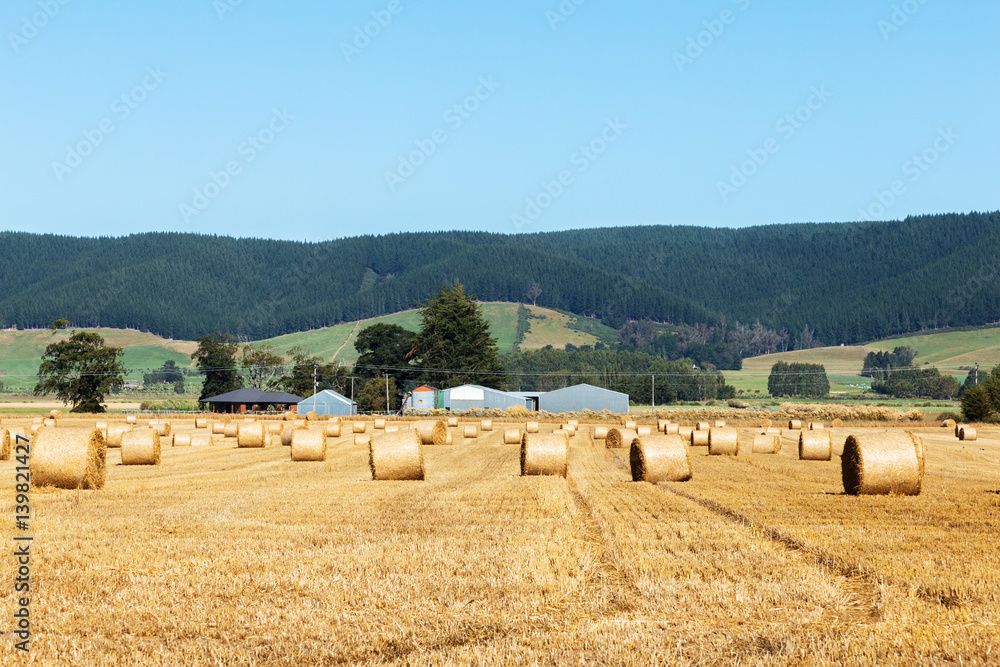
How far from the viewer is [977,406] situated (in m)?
63.5

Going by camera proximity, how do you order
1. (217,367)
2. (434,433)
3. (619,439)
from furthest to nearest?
1. (217,367)
2. (434,433)
3. (619,439)

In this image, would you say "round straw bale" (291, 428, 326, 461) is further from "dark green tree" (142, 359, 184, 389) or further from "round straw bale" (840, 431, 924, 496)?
"dark green tree" (142, 359, 184, 389)

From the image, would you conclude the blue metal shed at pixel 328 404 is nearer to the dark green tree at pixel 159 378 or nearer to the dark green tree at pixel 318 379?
the dark green tree at pixel 318 379

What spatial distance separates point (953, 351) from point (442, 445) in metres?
183

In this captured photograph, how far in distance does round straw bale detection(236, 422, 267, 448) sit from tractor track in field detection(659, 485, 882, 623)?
2529cm

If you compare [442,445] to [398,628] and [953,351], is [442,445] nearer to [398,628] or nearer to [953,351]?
[398,628]

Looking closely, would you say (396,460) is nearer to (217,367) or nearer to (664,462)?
(664,462)

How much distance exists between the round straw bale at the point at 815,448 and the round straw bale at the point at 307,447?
14331 millimetres

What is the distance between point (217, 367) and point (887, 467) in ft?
364

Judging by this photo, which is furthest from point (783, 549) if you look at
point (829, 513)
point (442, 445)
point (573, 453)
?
point (442, 445)

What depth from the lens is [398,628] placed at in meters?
7.41

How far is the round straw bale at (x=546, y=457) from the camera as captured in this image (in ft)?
69.1


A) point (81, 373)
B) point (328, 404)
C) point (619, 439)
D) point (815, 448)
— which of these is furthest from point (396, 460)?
point (328, 404)

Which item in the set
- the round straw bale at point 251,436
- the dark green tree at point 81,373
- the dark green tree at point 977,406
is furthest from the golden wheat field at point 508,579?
the dark green tree at point 81,373
